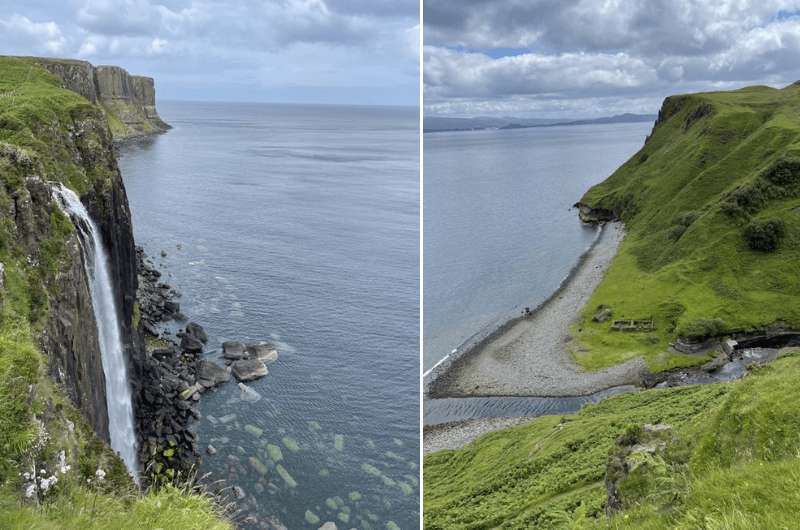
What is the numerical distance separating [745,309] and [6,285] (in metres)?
61.7

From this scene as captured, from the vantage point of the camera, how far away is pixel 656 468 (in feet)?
35.1

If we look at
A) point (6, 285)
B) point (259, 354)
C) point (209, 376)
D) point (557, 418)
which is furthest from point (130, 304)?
point (557, 418)

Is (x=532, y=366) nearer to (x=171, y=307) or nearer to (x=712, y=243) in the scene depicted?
(x=712, y=243)

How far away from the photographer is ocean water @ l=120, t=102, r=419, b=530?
28.6 meters

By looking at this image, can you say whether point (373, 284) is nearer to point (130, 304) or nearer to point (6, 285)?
point (130, 304)

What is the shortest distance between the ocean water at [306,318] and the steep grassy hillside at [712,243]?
936 inches

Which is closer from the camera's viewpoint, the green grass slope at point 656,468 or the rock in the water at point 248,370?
the green grass slope at point 656,468

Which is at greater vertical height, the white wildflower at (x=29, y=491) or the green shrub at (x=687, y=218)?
the white wildflower at (x=29, y=491)

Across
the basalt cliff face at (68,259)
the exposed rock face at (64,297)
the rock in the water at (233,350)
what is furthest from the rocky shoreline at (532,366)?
the exposed rock face at (64,297)

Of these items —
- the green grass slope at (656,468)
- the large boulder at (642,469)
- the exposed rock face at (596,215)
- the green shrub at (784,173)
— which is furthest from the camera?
the exposed rock face at (596,215)

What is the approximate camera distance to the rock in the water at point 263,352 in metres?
40.2

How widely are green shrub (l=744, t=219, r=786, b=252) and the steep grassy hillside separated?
0.36 feet

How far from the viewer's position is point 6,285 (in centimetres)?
1533

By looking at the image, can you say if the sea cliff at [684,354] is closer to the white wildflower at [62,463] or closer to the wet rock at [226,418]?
the white wildflower at [62,463]
